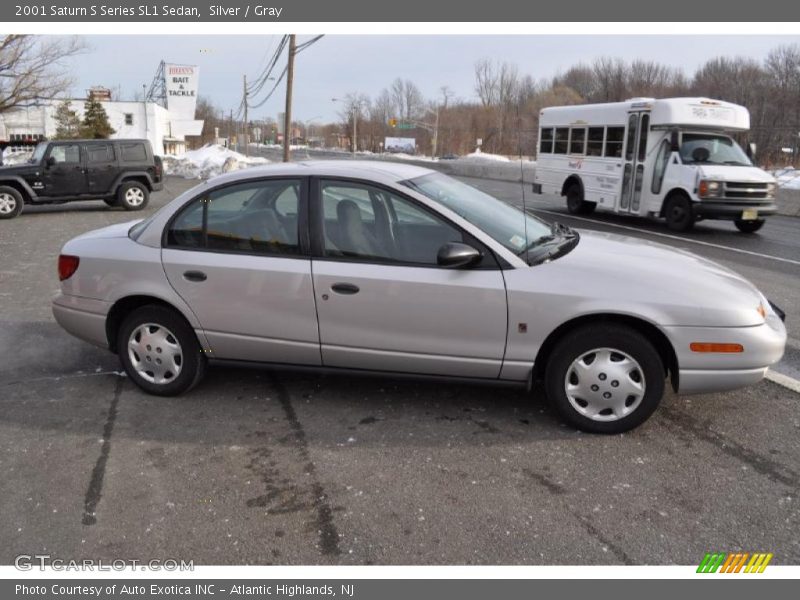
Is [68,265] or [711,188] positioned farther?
[711,188]

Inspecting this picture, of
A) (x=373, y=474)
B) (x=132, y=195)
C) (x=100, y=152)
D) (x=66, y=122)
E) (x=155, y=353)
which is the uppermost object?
(x=66, y=122)

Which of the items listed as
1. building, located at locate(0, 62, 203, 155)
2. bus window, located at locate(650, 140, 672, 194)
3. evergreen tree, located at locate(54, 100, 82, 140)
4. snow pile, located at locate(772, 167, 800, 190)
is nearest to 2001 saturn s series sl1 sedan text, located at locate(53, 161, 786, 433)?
bus window, located at locate(650, 140, 672, 194)

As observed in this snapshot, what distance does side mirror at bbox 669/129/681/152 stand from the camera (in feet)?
44.2

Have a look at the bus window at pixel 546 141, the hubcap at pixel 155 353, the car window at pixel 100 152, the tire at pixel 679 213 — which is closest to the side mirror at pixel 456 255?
the hubcap at pixel 155 353

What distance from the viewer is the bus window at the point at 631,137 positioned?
47.1 ft

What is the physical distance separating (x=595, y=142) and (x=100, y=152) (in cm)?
1255

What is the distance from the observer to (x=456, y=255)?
3.79 meters

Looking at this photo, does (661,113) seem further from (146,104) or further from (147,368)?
(146,104)

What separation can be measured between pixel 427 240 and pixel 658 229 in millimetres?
11687

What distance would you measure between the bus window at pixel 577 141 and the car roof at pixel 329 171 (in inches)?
500

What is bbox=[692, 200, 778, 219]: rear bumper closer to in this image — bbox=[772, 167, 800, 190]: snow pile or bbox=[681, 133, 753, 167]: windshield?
bbox=[681, 133, 753, 167]: windshield

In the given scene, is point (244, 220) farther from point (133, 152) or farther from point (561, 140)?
point (133, 152)

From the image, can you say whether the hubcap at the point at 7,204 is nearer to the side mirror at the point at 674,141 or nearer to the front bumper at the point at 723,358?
the side mirror at the point at 674,141

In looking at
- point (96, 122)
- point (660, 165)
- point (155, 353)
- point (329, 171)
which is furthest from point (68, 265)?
point (96, 122)
